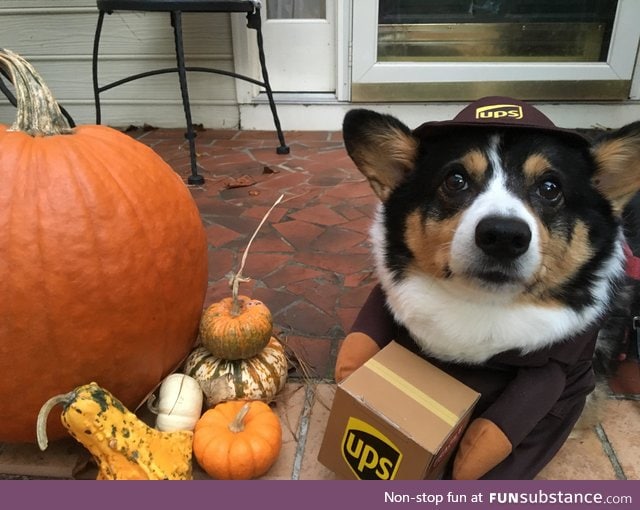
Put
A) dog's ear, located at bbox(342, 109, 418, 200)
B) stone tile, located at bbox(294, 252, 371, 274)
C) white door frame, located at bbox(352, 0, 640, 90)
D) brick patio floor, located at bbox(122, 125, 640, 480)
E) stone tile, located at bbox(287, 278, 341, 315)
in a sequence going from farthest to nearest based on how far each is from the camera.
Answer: white door frame, located at bbox(352, 0, 640, 90) < stone tile, located at bbox(294, 252, 371, 274) < stone tile, located at bbox(287, 278, 341, 315) < brick patio floor, located at bbox(122, 125, 640, 480) < dog's ear, located at bbox(342, 109, 418, 200)

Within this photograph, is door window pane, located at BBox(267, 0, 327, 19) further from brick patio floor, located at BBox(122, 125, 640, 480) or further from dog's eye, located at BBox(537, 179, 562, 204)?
dog's eye, located at BBox(537, 179, 562, 204)

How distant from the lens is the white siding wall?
14.0 feet

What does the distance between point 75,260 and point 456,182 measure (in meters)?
0.93

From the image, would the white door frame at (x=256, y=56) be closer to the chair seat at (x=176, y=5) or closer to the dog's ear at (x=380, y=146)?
the chair seat at (x=176, y=5)

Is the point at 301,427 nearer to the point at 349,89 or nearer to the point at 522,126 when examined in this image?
the point at 522,126

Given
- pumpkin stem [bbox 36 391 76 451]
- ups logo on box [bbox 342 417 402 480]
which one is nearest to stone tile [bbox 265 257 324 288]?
ups logo on box [bbox 342 417 402 480]

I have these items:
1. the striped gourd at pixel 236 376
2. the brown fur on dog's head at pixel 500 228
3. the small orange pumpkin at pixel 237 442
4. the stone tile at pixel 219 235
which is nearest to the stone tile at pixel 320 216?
the stone tile at pixel 219 235

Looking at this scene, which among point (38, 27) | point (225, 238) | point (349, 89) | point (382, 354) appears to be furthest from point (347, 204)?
point (38, 27)

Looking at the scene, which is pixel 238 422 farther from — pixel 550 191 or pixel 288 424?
pixel 550 191

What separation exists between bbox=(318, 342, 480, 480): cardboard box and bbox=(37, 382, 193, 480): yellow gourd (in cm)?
40

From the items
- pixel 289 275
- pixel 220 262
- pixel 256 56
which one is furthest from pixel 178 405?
pixel 256 56

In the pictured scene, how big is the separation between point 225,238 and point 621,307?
1.79m

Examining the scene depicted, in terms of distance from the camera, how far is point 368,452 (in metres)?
1.30

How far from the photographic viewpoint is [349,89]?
169 inches
